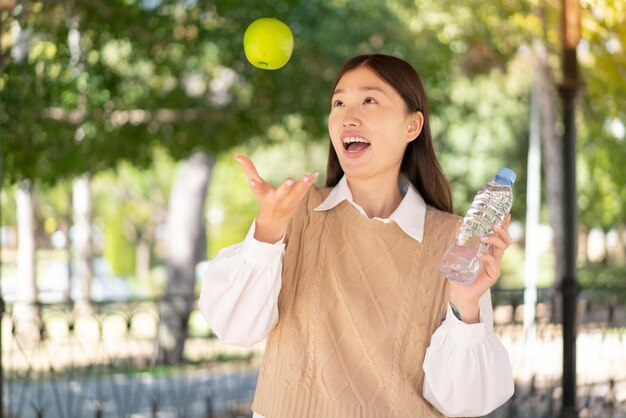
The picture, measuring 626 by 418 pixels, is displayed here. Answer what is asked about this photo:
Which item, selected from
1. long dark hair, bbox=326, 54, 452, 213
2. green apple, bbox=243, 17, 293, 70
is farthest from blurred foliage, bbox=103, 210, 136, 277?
long dark hair, bbox=326, 54, 452, 213

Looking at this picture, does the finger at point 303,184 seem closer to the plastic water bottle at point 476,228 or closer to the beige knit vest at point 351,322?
the beige knit vest at point 351,322

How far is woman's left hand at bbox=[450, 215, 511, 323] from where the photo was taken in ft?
8.39

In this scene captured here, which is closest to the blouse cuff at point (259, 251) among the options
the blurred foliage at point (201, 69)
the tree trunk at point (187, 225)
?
the blurred foliage at point (201, 69)

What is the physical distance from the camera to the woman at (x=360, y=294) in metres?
2.55

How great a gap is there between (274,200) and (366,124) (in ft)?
1.35

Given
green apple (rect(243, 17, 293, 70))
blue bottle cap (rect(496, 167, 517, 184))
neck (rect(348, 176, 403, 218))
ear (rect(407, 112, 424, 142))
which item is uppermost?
green apple (rect(243, 17, 293, 70))

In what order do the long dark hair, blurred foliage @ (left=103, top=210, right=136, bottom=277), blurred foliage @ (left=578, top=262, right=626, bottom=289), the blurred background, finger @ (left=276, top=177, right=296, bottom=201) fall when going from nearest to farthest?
finger @ (left=276, top=177, right=296, bottom=201) < the long dark hair < the blurred background < blurred foliage @ (left=578, top=262, right=626, bottom=289) < blurred foliage @ (left=103, top=210, right=136, bottom=277)

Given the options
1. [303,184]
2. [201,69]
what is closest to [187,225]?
[201,69]

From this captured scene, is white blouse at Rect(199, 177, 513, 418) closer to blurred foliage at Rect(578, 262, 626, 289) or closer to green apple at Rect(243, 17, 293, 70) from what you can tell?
green apple at Rect(243, 17, 293, 70)

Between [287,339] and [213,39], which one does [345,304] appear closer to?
[287,339]

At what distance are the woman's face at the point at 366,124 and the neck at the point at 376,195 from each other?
0.13 ft

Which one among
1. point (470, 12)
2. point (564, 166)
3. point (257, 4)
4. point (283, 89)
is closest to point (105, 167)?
point (283, 89)

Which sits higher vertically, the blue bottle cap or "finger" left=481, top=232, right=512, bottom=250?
the blue bottle cap

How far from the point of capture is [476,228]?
2.60m
